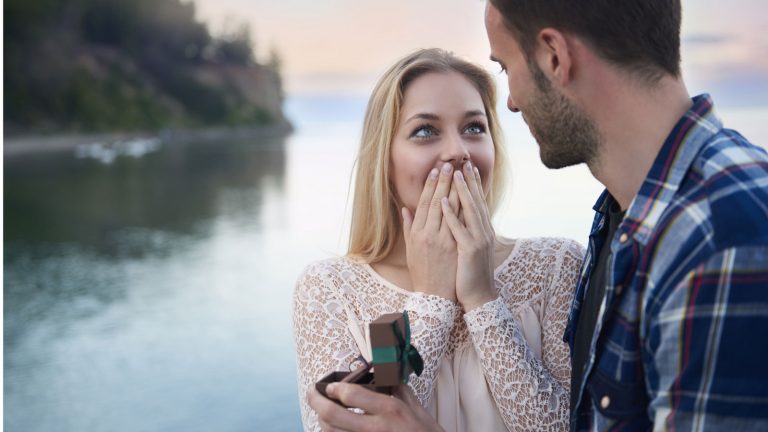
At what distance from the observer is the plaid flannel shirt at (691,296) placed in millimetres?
1152

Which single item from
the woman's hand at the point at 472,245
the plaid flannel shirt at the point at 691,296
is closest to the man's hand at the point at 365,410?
the plaid flannel shirt at the point at 691,296

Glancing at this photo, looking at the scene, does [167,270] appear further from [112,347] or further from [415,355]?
[415,355]

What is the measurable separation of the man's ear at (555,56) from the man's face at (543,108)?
0.02 meters

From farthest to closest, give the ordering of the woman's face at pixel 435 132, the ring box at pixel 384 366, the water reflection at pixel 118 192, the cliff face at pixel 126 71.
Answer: the cliff face at pixel 126 71, the water reflection at pixel 118 192, the woman's face at pixel 435 132, the ring box at pixel 384 366

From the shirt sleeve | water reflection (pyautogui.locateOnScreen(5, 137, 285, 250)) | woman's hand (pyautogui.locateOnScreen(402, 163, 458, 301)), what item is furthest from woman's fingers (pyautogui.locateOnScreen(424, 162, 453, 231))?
water reflection (pyautogui.locateOnScreen(5, 137, 285, 250))

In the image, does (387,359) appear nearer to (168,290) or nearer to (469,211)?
(469,211)

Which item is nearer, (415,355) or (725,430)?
(725,430)

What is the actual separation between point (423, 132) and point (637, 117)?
0.81 metres

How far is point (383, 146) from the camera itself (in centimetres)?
216

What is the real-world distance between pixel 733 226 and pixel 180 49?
5427 centimetres

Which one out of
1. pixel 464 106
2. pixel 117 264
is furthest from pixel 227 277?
pixel 464 106

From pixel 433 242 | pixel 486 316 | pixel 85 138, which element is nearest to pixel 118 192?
pixel 85 138

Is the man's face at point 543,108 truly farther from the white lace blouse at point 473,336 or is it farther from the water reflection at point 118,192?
the water reflection at point 118,192

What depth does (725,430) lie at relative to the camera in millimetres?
1169
